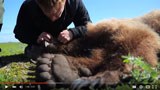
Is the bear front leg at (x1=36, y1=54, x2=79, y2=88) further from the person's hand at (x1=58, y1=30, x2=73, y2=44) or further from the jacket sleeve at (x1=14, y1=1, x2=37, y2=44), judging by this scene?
the jacket sleeve at (x1=14, y1=1, x2=37, y2=44)

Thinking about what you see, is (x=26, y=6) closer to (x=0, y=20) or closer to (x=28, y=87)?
(x=0, y=20)

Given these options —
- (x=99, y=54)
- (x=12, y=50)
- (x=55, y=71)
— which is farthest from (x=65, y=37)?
(x=12, y=50)

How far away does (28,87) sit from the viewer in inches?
135

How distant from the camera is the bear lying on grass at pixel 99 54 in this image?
3.41m

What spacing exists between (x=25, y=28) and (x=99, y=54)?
1.67 m

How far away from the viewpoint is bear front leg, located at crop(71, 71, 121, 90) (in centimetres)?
334

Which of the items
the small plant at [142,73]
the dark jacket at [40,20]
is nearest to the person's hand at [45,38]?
the dark jacket at [40,20]

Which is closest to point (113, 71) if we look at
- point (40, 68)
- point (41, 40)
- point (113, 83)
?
point (113, 83)

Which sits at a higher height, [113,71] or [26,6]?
[26,6]

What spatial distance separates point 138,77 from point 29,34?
2.37m

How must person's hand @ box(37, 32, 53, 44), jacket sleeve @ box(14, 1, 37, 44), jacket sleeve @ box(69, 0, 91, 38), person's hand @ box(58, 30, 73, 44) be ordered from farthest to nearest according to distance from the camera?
jacket sleeve @ box(69, 0, 91, 38), jacket sleeve @ box(14, 1, 37, 44), person's hand @ box(37, 32, 53, 44), person's hand @ box(58, 30, 73, 44)

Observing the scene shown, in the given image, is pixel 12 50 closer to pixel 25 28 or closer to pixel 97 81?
pixel 25 28

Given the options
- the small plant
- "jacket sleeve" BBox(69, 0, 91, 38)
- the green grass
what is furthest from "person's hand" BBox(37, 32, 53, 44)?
the green grass

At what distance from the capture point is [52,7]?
446 centimetres
